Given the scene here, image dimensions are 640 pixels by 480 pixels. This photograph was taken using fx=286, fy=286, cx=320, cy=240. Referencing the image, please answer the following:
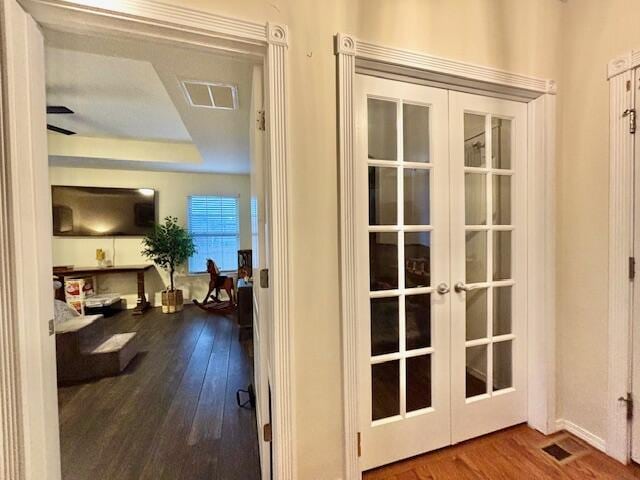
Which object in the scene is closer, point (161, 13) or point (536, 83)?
point (161, 13)

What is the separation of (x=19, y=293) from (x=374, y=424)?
1.63m

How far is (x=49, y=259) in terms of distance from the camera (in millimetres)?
1145

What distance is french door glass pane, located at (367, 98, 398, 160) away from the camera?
4.90ft

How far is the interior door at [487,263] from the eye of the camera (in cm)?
164

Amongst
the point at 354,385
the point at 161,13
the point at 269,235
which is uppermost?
the point at 161,13

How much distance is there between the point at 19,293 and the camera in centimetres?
101

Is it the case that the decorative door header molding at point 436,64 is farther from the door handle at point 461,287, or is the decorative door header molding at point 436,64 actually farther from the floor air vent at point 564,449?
the floor air vent at point 564,449

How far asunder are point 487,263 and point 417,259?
0.49 meters

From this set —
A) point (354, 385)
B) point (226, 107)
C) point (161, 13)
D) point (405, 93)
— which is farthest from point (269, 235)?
point (226, 107)

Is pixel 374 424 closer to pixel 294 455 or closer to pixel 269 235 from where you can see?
pixel 294 455

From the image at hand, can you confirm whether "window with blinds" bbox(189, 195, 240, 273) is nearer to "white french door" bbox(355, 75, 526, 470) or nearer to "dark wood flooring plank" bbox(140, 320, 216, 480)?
"dark wood flooring plank" bbox(140, 320, 216, 480)

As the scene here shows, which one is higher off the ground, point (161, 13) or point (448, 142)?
point (161, 13)

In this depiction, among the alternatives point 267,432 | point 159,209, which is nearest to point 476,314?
point 267,432

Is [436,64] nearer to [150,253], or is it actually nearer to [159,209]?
[150,253]
